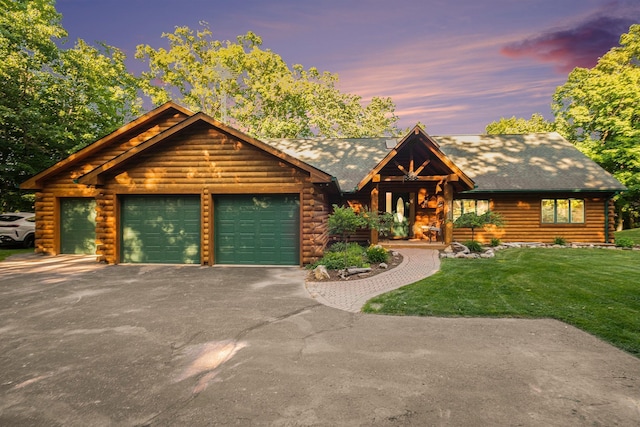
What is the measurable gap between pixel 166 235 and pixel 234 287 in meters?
5.62

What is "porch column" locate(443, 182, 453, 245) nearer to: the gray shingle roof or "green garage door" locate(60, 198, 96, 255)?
the gray shingle roof

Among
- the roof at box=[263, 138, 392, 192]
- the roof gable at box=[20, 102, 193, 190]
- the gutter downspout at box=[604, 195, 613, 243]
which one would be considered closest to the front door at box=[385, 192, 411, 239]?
the roof at box=[263, 138, 392, 192]

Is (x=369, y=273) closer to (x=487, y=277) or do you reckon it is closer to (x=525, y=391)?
(x=487, y=277)

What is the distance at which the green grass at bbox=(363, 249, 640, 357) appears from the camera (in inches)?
246

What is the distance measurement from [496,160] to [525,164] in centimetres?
152

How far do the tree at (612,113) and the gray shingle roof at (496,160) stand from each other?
8.13 meters

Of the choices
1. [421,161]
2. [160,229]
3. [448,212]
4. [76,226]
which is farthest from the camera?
[421,161]

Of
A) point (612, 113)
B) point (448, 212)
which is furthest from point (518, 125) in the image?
point (448, 212)

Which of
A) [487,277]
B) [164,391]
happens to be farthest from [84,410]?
[487,277]

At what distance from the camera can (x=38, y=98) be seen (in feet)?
68.1

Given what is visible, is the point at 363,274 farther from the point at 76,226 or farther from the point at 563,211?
the point at 76,226

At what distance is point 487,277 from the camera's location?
9797 millimetres

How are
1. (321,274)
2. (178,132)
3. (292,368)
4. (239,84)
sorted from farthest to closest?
(239,84), (178,132), (321,274), (292,368)

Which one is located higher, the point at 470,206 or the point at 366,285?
the point at 470,206
